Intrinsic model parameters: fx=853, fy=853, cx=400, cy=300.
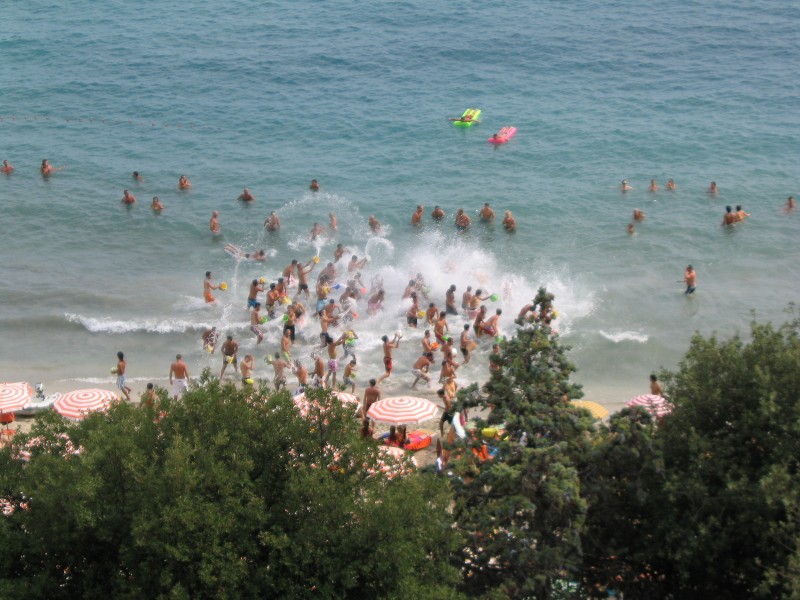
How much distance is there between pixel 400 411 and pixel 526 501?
693 cm

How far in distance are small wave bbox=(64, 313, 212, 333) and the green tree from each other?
13.4m

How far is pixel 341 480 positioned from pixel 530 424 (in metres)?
2.80

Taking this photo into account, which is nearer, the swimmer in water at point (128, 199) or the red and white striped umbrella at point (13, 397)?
the red and white striped umbrella at point (13, 397)

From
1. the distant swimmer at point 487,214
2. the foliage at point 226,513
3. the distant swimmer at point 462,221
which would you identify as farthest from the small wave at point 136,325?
the foliage at point 226,513

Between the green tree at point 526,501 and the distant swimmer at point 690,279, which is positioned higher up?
the distant swimmer at point 690,279

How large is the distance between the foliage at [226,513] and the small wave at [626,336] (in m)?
13.1

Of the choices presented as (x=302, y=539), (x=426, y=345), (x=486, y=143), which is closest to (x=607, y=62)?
(x=486, y=143)

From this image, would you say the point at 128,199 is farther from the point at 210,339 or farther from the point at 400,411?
the point at 400,411

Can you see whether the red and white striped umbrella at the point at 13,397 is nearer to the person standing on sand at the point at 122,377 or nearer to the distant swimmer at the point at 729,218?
the person standing on sand at the point at 122,377

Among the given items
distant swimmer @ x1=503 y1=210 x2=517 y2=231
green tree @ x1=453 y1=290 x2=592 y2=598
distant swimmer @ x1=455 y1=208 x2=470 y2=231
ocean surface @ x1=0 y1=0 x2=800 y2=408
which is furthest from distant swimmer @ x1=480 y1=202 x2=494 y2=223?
green tree @ x1=453 y1=290 x2=592 y2=598

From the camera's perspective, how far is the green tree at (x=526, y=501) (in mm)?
10086

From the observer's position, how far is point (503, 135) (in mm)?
34969

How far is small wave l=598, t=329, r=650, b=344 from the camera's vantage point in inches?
869

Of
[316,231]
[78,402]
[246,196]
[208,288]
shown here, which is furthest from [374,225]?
[78,402]
